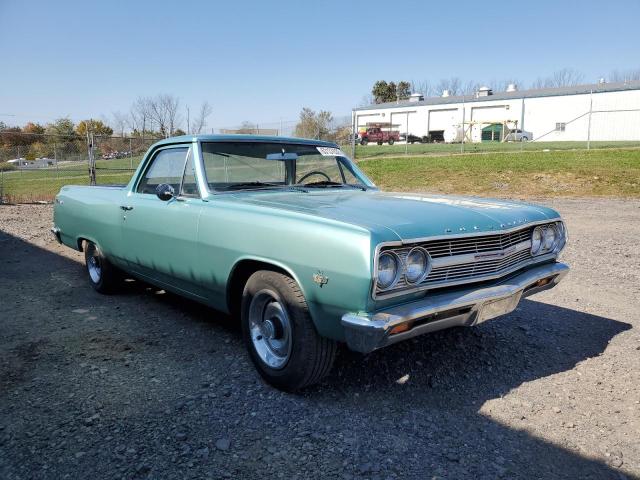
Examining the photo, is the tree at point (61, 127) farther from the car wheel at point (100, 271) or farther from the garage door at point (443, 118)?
the car wheel at point (100, 271)

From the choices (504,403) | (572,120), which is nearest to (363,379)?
(504,403)

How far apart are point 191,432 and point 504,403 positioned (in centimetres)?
184

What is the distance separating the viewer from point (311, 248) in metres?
2.86

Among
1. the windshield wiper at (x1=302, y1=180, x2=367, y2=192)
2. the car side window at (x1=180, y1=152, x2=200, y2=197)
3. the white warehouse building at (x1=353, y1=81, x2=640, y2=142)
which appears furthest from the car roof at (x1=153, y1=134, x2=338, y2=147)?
the white warehouse building at (x1=353, y1=81, x2=640, y2=142)

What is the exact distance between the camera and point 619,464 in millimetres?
2549

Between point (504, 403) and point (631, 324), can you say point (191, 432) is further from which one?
point (631, 324)

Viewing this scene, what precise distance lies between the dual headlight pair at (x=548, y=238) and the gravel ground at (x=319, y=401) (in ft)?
2.61

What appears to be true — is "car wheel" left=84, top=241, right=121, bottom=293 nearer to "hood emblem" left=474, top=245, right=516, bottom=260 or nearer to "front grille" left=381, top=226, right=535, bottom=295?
"front grille" left=381, top=226, right=535, bottom=295

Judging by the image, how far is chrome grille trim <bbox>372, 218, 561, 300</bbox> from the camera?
109 inches

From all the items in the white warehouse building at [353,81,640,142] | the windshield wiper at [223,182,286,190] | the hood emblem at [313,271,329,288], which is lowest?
the hood emblem at [313,271,329,288]

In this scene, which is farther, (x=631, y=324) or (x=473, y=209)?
(x=631, y=324)

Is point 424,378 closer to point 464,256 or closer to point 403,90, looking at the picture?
point 464,256

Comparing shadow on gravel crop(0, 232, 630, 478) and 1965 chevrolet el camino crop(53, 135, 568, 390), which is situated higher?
1965 chevrolet el camino crop(53, 135, 568, 390)

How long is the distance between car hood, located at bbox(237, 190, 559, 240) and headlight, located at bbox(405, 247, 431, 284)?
0.10 metres
